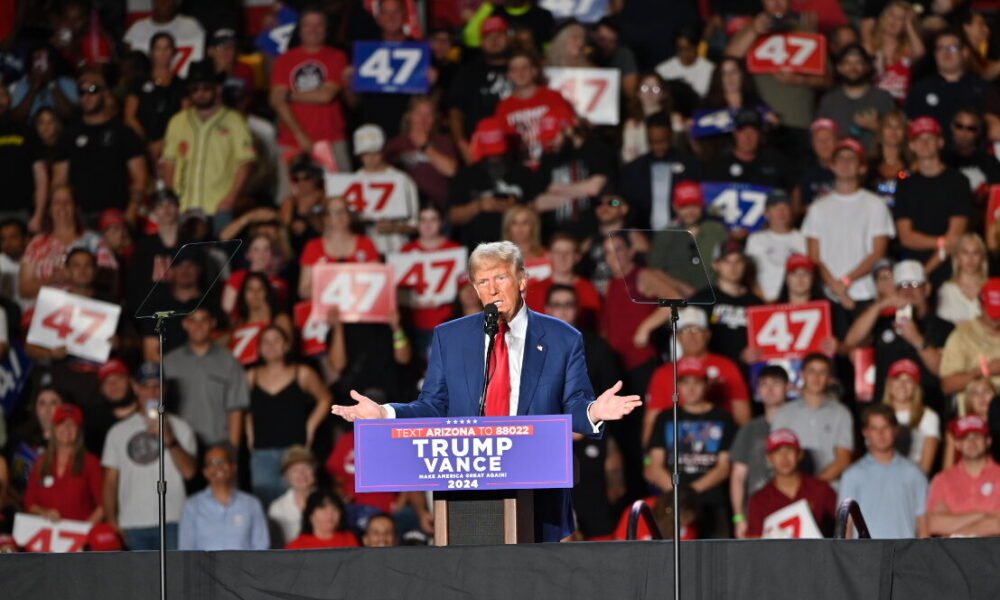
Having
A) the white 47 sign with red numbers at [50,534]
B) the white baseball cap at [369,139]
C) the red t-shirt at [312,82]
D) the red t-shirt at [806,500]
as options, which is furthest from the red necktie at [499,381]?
the red t-shirt at [312,82]

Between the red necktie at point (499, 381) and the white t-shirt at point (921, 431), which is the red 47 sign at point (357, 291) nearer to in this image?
the white t-shirt at point (921, 431)

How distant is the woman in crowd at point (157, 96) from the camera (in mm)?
13773

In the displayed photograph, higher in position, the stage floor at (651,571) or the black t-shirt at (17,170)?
the black t-shirt at (17,170)

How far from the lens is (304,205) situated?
1295cm

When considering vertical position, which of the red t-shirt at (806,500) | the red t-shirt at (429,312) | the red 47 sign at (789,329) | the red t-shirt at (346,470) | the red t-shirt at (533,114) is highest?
the red t-shirt at (533,114)

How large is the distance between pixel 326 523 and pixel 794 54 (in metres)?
5.23

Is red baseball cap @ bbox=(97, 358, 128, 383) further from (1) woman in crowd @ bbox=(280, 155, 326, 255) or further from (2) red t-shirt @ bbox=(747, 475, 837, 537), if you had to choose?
(2) red t-shirt @ bbox=(747, 475, 837, 537)

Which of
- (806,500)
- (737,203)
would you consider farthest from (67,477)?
(737,203)

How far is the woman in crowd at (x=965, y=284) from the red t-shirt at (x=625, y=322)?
6.25 ft

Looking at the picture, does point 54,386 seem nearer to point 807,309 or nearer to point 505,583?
point 807,309

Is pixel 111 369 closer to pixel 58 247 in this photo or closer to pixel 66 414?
pixel 66 414

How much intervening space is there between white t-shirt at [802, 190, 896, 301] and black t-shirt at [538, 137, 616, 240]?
1477mm

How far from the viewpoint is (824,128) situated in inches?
502

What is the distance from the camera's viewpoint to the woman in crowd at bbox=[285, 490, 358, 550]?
10602mm
